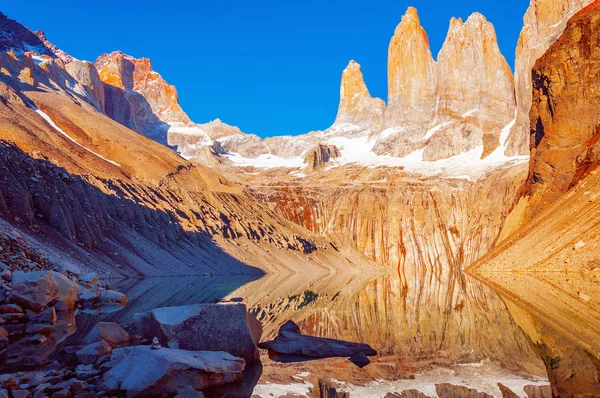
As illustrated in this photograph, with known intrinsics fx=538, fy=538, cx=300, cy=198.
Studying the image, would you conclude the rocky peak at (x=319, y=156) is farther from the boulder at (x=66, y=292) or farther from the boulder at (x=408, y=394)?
the boulder at (x=408, y=394)

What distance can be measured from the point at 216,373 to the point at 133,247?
116 feet

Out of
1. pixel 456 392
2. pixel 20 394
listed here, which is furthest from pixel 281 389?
pixel 20 394

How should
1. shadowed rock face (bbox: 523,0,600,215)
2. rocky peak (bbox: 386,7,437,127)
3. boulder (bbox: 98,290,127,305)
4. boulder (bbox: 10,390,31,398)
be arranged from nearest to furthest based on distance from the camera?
boulder (bbox: 10,390,31,398) → boulder (bbox: 98,290,127,305) → shadowed rock face (bbox: 523,0,600,215) → rocky peak (bbox: 386,7,437,127)

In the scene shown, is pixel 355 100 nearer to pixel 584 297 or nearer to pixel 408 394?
pixel 584 297

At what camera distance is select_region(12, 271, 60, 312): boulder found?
1627 centimetres

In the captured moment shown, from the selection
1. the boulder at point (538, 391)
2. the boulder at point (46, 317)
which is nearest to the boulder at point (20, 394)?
the boulder at point (46, 317)

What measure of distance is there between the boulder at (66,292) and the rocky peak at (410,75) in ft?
429

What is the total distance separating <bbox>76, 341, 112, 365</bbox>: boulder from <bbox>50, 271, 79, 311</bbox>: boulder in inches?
303

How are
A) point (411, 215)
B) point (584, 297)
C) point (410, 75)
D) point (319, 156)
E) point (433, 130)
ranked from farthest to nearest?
point (410, 75) < point (433, 130) < point (319, 156) < point (411, 215) < point (584, 297)

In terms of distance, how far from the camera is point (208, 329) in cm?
1191

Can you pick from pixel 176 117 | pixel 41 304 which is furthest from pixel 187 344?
pixel 176 117

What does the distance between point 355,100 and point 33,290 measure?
574 feet

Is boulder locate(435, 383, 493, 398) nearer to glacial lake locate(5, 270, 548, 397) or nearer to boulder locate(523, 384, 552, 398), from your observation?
glacial lake locate(5, 270, 548, 397)

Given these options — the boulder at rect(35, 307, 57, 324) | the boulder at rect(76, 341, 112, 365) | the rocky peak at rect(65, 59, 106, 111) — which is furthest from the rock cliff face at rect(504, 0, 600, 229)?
the rocky peak at rect(65, 59, 106, 111)
